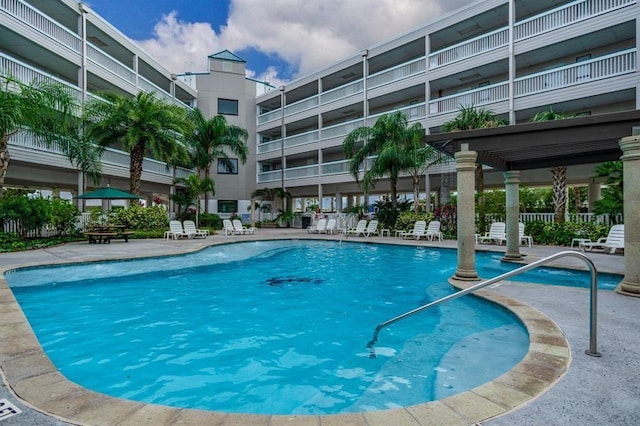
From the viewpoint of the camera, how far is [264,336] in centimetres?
508

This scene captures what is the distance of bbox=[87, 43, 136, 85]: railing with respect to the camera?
750 inches

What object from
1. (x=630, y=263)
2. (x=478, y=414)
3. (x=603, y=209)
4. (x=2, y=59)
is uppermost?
(x=2, y=59)

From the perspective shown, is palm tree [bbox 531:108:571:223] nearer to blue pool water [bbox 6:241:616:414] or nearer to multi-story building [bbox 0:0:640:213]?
multi-story building [bbox 0:0:640:213]

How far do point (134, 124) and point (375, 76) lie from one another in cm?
1534

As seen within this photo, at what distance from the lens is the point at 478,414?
91.4 inches

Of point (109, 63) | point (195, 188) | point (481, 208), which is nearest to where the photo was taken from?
point (481, 208)

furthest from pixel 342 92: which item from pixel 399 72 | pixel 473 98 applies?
pixel 473 98

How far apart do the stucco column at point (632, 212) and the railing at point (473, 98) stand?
47.3 ft

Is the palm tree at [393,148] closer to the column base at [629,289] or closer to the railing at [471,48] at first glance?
the railing at [471,48]

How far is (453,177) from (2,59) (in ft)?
74.1

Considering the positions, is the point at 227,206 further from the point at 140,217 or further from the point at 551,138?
the point at 551,138

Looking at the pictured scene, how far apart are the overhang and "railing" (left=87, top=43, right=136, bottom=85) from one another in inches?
796

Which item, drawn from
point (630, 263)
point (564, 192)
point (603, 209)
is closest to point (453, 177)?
point (564, 192)

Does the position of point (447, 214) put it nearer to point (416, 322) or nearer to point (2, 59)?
point (416, 322)
